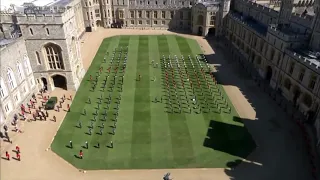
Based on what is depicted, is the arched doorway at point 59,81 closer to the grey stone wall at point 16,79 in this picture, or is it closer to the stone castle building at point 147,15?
the grey stone wall at point 16,79

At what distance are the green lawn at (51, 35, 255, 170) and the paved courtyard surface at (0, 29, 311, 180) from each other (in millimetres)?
1203

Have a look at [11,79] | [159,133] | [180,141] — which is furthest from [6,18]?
[180,141]

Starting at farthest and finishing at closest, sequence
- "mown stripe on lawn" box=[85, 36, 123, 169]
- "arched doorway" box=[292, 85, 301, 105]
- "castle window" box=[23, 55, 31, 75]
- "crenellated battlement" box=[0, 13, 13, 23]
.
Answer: "crenellated battlement" box=[0, 13, 13, 23] < "arched doorway" box=[292, 85, 301, 105] < "castle window" box=[23, 55, 31, 75] < "mown stripe on lawn" box=[85, 36, 123, 169]

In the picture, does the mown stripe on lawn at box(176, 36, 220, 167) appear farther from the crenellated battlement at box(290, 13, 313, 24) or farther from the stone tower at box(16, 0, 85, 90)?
the crenellated battlement at box(290, 13, 313, 24)

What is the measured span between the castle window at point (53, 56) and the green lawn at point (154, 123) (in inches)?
251

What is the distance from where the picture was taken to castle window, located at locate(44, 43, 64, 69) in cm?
4681

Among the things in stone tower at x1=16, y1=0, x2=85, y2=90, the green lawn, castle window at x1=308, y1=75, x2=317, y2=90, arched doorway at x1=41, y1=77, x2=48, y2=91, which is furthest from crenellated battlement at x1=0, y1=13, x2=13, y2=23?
castle window at x1=308, y1=75, x2=317, y2=90

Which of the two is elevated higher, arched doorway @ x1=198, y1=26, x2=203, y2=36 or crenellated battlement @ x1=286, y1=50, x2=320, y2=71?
crenellated battlement @ x1=286, y1=50, x2=320, y2=71

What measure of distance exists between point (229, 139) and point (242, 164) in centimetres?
484

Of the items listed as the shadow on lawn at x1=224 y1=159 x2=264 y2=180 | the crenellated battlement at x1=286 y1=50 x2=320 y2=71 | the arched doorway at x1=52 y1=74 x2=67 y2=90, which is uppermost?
the crenellated battlement at x1=286 y1=50 x2=320 y2=71

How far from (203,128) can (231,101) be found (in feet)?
34.5

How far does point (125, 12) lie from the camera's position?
9081cm

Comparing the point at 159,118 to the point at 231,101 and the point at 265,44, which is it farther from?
the point at 265,44

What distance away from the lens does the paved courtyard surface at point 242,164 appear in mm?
31672
